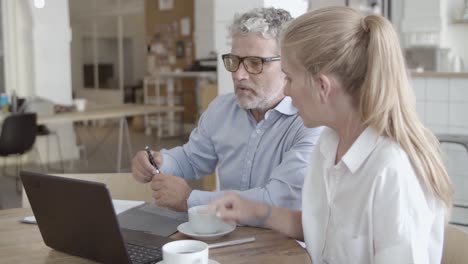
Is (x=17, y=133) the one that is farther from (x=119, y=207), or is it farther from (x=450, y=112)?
(x=119, y=207)

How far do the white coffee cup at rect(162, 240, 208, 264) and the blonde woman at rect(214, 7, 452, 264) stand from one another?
1.15 ft

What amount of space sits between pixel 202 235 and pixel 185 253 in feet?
0.98

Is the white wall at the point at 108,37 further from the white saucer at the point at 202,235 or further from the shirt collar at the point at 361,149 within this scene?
the shirt collar at the point at 361,149

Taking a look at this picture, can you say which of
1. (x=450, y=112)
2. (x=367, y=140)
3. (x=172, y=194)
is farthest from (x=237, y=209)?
(x=450, y=112)

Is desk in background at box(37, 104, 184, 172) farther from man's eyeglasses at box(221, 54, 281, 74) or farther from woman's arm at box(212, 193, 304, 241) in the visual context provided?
woman's arm at box(212, 193, 304, 241)

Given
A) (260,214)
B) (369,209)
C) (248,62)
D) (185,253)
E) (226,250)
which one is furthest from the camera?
(248,62)

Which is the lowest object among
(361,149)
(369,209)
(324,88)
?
(369,209)

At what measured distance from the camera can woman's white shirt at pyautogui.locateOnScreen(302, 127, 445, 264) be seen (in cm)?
115

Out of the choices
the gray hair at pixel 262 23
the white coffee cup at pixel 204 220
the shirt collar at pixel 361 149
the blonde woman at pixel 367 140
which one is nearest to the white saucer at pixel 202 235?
the white coffee cup at pixel 204 220

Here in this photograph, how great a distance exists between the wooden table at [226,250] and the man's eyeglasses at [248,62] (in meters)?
0.57

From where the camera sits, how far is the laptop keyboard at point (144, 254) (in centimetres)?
124

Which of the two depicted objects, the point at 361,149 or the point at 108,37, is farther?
the point at 108,37

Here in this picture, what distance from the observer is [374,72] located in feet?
3.87

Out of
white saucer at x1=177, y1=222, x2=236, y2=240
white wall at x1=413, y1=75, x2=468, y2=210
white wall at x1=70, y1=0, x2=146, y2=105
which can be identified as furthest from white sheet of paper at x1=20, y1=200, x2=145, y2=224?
white wall at x1=70, y1=0, x2=146, y2=105
